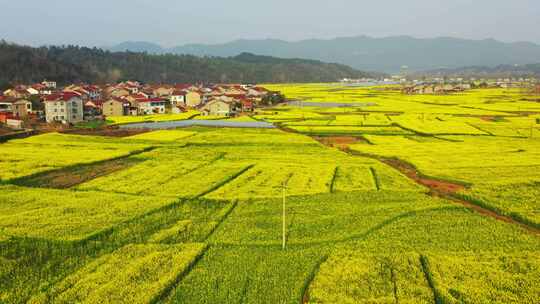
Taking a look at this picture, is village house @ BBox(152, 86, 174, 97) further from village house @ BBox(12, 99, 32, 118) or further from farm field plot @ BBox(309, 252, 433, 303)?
farm field plot @ BBox(309, 252, 433, 303)

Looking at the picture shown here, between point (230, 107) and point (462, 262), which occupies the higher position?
point (230, 107)

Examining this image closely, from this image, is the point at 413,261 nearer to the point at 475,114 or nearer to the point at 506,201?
the point at 506,201

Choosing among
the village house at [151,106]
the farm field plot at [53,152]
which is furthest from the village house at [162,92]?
the farm field plot at [53,152]

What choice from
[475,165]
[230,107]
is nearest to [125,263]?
[475,165]

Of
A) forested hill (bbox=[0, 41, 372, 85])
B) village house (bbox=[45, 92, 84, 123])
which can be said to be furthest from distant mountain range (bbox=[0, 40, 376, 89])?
village house (bbox=[45, 92, 84, 123])

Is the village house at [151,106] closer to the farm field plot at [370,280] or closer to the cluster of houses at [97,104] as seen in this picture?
the cluster of houses at [97,104]
